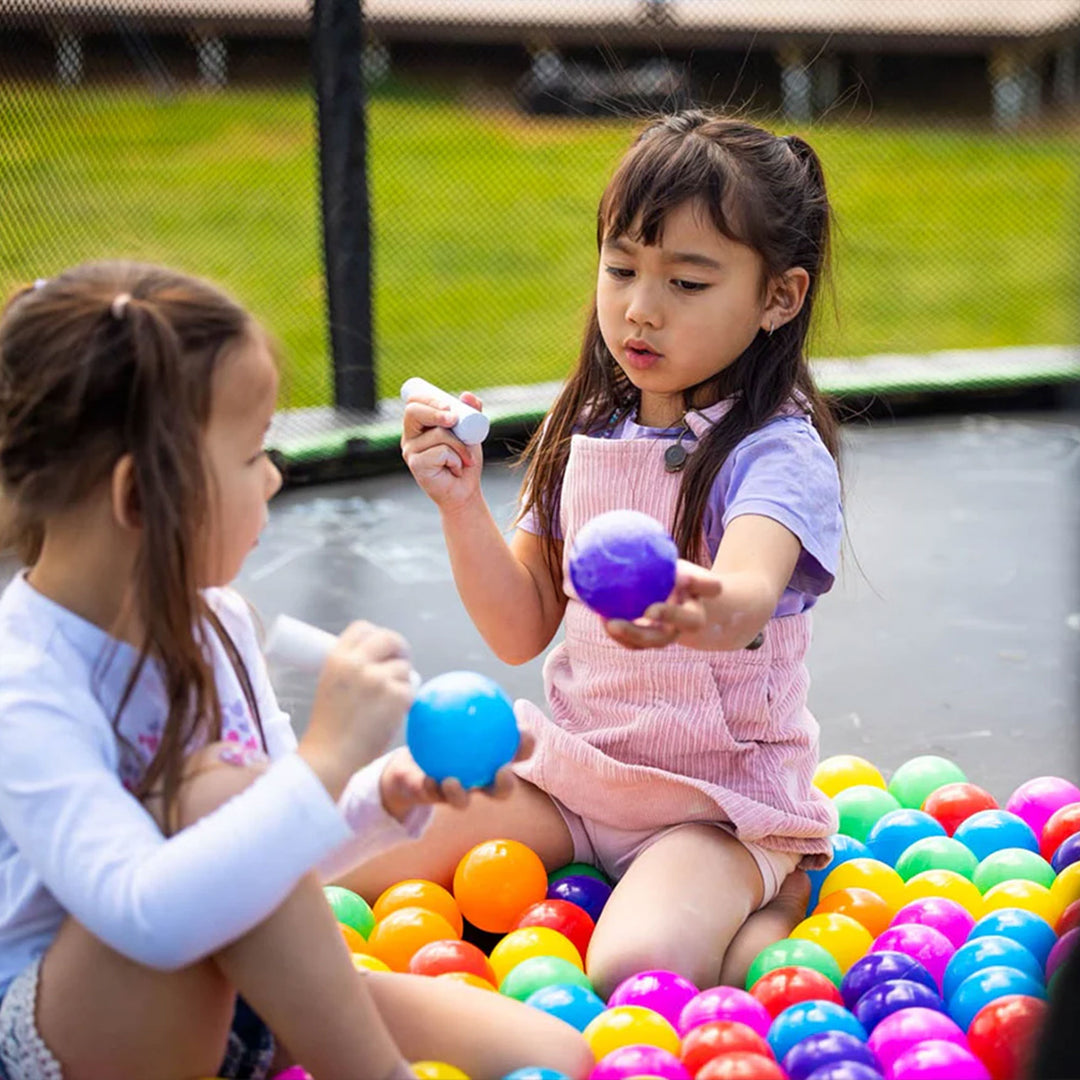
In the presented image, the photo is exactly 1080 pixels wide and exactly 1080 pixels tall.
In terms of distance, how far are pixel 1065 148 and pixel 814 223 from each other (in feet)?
15.9

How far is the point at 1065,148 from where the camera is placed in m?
6.20

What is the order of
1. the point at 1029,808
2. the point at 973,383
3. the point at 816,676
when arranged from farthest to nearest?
1. the point at 973,383
2. the point at 816,676
3. the point at 1029,808

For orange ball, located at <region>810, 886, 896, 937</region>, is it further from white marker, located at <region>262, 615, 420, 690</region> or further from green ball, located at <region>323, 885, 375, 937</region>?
white marker, located at <region>262, 615, 420, 690</region>

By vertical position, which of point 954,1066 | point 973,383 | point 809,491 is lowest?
point 973,383

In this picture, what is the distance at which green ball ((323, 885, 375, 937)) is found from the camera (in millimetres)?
1794

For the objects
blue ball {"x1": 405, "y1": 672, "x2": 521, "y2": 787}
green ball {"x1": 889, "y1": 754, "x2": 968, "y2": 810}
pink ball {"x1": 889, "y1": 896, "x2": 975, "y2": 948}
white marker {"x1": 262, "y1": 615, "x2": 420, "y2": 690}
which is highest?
white marker {"x1": 262, "y1": 615, "x2": 420, "y2": 690}

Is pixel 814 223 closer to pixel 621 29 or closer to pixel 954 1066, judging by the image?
pixel 954 1066

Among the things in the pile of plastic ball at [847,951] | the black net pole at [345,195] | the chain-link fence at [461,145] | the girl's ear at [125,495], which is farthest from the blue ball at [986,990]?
the black net pole at [345,195]

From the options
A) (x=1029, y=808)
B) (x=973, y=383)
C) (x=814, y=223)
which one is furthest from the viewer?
(x=973, y=383)

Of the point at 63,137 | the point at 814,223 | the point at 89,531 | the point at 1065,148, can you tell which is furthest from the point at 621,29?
the point at 89,531

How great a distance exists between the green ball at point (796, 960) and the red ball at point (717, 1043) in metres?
0.18

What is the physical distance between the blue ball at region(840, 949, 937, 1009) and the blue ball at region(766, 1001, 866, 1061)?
0.11 metres

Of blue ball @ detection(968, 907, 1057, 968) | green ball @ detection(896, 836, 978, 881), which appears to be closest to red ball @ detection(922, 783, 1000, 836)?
green ball @ detection(896, 836, 978, 881)

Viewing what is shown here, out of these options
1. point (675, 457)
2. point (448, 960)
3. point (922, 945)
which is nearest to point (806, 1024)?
point (922, 945)
